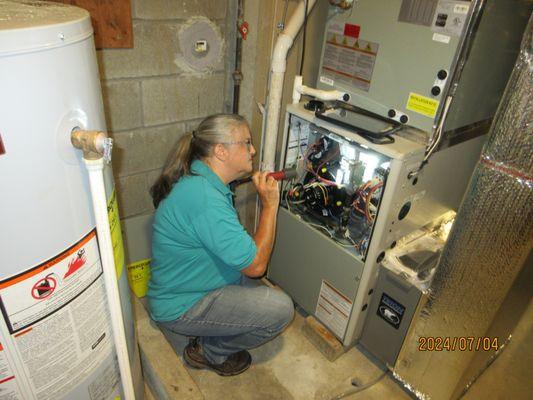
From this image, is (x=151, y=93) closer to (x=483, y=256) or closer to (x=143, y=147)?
(x=143, y=147)

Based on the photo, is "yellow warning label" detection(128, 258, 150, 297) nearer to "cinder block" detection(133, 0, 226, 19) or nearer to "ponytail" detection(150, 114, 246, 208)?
"ponytail" detection(150, 114, 246, 208)

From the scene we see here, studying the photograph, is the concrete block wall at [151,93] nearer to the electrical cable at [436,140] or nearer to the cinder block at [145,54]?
the cinder block at [145,54]

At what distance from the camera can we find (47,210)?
0.79 metres

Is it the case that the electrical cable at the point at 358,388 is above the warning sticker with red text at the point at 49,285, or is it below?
below

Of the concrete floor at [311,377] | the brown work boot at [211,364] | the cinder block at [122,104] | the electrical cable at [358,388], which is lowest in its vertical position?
the concrete floor at [311,377]

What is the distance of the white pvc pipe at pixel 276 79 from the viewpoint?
Result: 64.1 inches

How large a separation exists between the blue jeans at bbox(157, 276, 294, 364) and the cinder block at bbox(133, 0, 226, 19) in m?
1.12

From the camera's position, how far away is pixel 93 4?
1.41 metres

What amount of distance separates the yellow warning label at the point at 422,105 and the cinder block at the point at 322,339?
108 cm

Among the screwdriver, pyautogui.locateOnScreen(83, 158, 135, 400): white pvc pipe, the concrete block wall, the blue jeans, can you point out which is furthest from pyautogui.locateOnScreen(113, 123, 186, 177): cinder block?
pyautogui.locateOnScreen(83, 158, 135, 400): white pvc pipe

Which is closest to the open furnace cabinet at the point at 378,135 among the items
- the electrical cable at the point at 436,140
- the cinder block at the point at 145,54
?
the electrical cable at the point at 436,140

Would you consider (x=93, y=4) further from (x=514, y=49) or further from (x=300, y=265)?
(x=514, y=49)

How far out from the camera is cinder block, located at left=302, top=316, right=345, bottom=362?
1820mm
